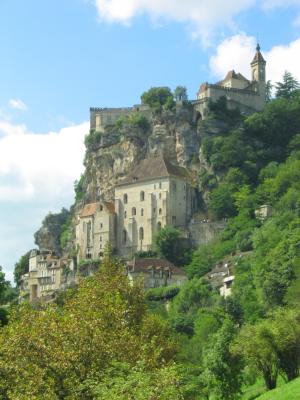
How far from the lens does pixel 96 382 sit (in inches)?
1116

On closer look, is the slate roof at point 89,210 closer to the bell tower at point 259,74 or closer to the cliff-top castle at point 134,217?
the cliff-top castle at point 134,217

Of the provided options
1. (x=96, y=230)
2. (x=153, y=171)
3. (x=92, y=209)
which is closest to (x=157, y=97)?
(x=153, y=171)

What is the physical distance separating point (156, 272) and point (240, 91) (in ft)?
123

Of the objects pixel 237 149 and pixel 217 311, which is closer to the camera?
pixel 217 311

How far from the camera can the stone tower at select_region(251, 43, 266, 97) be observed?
441ft

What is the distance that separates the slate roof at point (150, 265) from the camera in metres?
104

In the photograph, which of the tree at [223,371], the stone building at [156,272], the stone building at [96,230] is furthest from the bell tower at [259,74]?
the tree at [223,371]

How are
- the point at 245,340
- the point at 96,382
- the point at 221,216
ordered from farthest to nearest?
the point at 221,216 < the point at 245,340 < the point at 96,382

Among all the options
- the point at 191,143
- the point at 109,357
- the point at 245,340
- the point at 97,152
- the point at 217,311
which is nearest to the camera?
the point at 109,357

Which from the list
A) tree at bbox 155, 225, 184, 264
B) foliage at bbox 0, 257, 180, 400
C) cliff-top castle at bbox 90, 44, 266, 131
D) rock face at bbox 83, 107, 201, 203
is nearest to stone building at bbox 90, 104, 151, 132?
cliff-top castle at bbox 90, 44, 266, 131

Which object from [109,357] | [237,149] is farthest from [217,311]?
[109,357]

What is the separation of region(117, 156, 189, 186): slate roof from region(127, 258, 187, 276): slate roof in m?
12.7

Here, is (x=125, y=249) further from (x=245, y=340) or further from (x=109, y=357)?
(x=109, y=357)

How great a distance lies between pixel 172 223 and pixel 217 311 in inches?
1377
